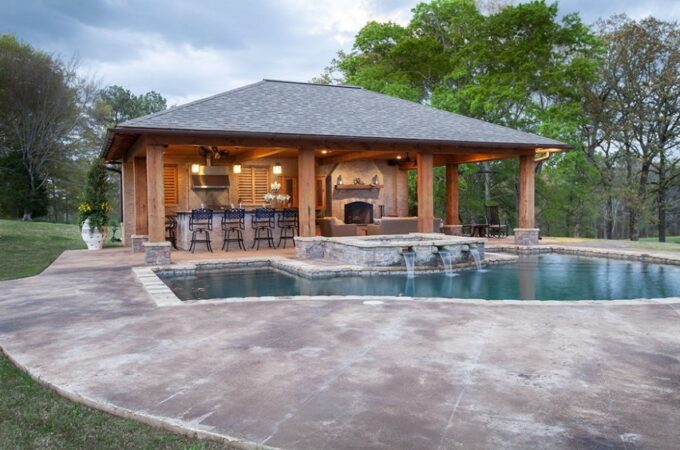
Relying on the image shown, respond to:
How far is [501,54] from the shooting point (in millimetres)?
18938

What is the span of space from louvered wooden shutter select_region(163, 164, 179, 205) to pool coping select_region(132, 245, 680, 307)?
5185 millimetres

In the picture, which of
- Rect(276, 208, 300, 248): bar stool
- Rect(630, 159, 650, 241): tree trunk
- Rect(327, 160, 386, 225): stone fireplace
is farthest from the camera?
Rect(630, 159, 650, 241): tree trunk

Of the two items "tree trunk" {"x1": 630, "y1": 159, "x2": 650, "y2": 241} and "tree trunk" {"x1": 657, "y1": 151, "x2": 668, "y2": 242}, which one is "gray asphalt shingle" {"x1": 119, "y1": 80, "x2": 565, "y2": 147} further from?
"tree trunk" {"x1": 657, "y1": 151, "x2": 668, "y2": 242}

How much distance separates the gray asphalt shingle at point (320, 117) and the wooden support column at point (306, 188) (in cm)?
63

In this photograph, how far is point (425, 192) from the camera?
12.7 metres

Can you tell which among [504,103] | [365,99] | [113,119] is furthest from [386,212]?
[113,119]

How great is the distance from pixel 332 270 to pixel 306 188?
9.21ft

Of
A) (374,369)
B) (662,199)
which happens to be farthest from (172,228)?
(662,199)

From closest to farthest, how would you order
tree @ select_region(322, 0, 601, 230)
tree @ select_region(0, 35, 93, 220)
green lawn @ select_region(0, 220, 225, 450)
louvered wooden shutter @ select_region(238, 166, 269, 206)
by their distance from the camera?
1. green lawn @ select_region(0, 220, 225, 450)
2. louvered wooden shutter @ select_region(238, 166, 269, 206)
3. tree @ select_region(322, 0, 601, 230)
4. tree @ select_region(0, 35, 93, 220)

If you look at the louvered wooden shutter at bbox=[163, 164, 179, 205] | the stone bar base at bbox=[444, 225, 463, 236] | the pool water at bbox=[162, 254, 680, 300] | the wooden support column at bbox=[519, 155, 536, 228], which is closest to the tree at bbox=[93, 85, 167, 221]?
the louvered wooden shutter at bbox=[163, 164, 179, 205]

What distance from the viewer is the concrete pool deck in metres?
2.61

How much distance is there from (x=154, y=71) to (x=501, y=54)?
21559mm

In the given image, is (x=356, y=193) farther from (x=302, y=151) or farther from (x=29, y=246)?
(x=29, y=246)

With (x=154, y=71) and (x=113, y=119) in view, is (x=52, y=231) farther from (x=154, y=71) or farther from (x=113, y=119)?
(x=113, y=119)
